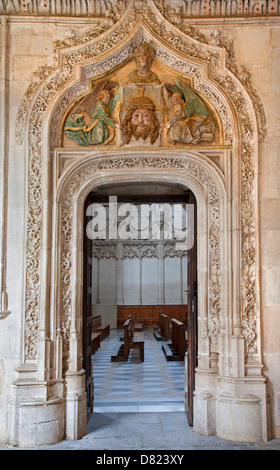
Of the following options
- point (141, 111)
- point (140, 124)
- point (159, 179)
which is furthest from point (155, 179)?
point (141, 111)

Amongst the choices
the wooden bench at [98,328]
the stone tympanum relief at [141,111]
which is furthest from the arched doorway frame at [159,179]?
the wooden bench at [98,328]

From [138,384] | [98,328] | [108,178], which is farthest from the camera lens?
[98,328]

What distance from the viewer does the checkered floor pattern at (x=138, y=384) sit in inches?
262

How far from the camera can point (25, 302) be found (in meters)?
5.18

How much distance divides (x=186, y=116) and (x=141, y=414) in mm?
3744

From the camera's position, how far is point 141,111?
5496 millimetres

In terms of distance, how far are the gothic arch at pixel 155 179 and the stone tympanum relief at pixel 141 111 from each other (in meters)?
0.12

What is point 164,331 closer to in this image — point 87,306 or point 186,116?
point 87,306

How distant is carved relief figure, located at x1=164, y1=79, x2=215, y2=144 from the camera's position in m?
5.48

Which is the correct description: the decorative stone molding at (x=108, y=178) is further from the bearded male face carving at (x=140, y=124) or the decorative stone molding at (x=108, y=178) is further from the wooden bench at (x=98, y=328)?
the wooden bench at (x=98, y=328)

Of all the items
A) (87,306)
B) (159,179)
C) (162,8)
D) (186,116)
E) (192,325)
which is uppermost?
(162,8)

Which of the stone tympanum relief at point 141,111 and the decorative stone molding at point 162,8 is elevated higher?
the decorative stone molding at point 162,8

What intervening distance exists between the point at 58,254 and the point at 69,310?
0.63m

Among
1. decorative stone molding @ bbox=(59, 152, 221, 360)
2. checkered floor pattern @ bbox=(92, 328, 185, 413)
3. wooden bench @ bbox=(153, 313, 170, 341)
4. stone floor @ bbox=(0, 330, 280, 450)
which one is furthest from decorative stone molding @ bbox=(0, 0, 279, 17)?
wooden bench @ bbox=(153, 313, 170, 341)
